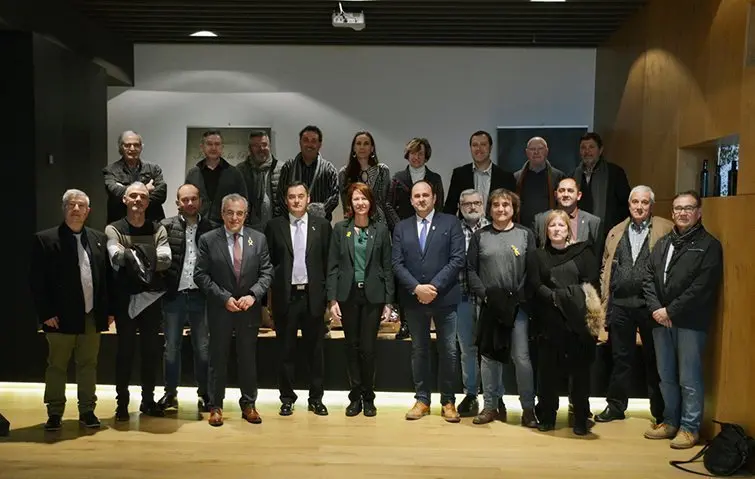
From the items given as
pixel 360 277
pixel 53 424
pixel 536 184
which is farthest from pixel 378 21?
pixel 53 424

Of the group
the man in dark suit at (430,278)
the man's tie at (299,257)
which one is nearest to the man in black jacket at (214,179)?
the man's tie at (299,257)

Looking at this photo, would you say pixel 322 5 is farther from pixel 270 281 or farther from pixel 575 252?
pixel 575 252

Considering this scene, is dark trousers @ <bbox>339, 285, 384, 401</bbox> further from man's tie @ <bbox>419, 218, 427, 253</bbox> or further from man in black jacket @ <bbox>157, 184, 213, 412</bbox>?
man in black jacket @ <bbox>157, 184, 213, 412</bbox>

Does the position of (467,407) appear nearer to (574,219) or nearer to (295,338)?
(295,338)

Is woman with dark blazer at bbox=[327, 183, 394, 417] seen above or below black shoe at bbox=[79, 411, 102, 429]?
above

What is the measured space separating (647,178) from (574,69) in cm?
227

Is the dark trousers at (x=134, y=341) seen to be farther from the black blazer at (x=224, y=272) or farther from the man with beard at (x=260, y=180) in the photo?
the man with beard at (x=260, y=180)

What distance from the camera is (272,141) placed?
26.7 feet

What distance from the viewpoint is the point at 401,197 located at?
18.8 feet

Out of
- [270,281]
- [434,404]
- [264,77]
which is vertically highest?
[264,77]

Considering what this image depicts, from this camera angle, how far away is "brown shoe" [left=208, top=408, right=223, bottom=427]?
491 centimetres

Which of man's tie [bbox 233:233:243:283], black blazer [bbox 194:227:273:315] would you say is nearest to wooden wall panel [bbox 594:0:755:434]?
black blazer [bbox 194:227:273:315]

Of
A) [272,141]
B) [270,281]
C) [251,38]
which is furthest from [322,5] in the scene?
[270,281]

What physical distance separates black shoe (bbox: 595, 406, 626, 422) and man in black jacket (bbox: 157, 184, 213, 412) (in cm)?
293
